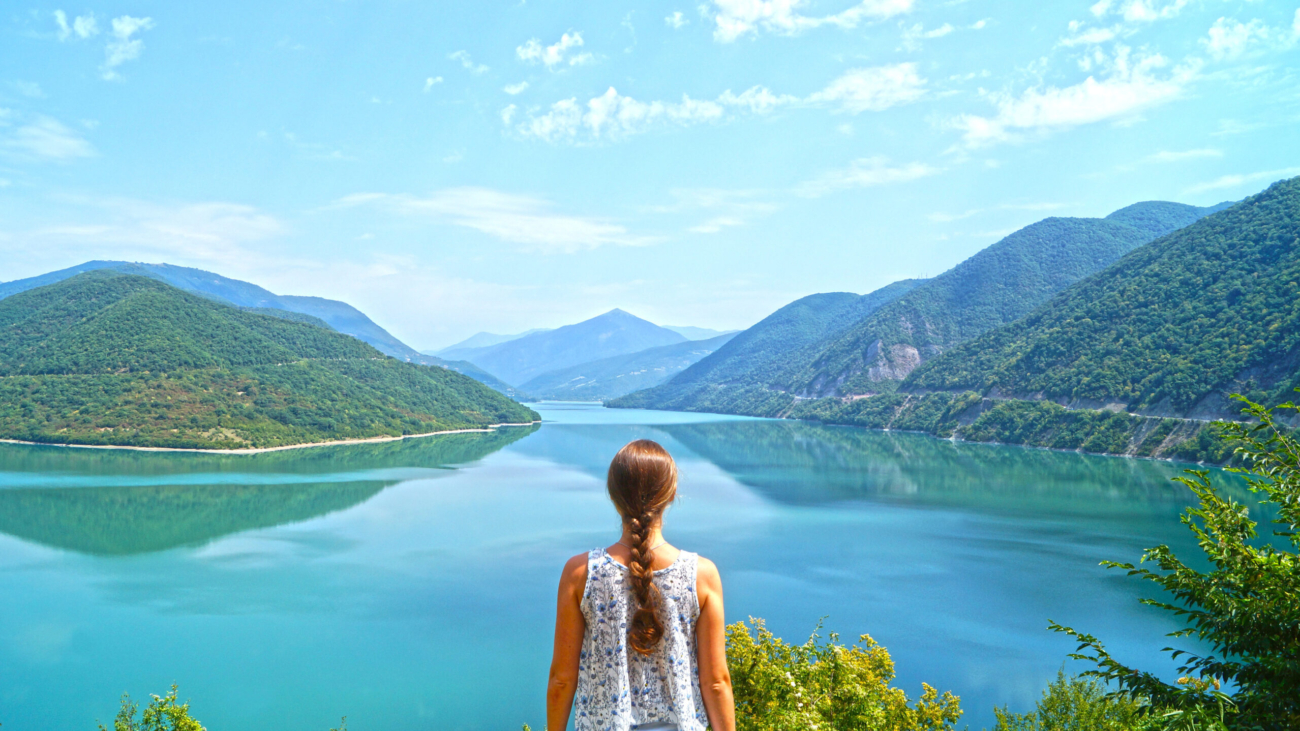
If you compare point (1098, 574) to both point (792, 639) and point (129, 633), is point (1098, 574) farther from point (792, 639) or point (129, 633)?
point (129, 633)

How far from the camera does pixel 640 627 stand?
2.04 m

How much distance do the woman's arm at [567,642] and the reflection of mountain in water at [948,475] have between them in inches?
1495

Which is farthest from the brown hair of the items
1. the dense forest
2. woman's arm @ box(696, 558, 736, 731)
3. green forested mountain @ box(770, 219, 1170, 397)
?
green forested mountain @ box(770, 219, 1170, 397)

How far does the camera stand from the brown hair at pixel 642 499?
2002mm

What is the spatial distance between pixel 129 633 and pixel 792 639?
54.6ft

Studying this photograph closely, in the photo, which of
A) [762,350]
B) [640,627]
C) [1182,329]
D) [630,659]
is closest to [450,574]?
[630,659]

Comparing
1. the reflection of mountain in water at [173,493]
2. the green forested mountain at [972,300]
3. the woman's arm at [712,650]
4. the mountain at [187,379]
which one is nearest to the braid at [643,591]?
the woman's arm at [712,650]

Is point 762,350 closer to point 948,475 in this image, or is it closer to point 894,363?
point 894,363

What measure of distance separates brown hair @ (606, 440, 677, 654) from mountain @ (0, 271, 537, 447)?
64.2 meters

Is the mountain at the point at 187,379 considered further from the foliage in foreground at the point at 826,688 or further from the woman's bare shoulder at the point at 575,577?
the woman's bare shoulder at the point at 575,577

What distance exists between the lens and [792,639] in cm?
1748

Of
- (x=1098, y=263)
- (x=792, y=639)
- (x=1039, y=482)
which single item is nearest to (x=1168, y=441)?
(x=1039, y=482)

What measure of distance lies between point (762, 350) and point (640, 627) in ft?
575

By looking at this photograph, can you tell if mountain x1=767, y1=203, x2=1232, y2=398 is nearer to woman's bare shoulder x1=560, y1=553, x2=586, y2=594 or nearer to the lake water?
the lake water
